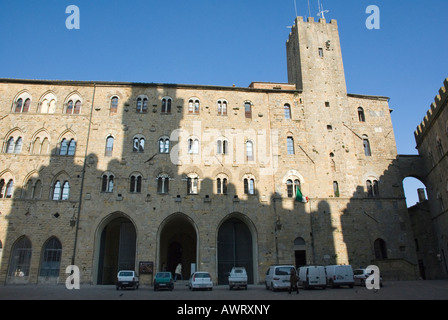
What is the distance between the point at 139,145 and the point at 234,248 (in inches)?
472

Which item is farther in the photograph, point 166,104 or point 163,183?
point 166,104

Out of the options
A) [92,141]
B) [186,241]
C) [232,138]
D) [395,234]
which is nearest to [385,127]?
[395,234]

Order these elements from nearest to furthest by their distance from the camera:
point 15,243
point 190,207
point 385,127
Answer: point 15,243
point 190,207
point 385,127

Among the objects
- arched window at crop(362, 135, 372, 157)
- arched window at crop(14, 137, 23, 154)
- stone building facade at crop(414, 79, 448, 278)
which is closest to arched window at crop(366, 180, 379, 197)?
arched window at crop(362, 135, 372, 157)

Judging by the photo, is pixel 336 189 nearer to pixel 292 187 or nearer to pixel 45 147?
pixel 292 187

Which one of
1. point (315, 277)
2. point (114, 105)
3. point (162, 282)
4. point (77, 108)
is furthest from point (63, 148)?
point (315, 277)

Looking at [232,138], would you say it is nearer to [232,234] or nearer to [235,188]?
[235,188]

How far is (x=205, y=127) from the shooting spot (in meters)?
29.9

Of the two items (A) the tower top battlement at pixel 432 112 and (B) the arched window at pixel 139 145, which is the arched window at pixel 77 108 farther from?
(A) the tower top battlement at pixel 432 112

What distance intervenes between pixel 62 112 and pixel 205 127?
12522mm

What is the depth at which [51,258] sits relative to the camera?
84.5 feet

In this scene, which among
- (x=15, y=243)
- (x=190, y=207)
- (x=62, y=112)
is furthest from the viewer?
(x=62, y=112)

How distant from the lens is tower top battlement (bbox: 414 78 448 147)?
26.0 metres

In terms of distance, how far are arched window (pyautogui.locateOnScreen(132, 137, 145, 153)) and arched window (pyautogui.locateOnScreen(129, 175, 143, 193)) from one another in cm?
233
